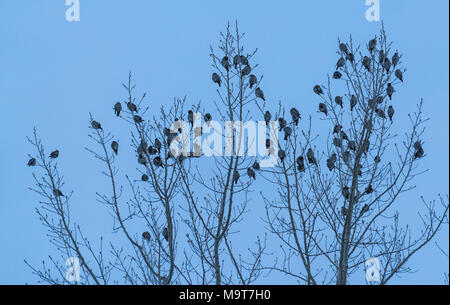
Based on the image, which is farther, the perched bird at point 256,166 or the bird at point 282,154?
the perched bird at point 256,166

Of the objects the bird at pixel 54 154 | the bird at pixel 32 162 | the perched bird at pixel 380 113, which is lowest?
the bird at pixel 32 162

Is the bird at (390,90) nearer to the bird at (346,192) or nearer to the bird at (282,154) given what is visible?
the bird at (346,192)

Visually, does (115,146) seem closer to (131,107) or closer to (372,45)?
(131,107)

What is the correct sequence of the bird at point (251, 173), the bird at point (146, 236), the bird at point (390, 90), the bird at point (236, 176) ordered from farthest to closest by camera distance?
1. the bird at point (146, 236)
2. the bird at point (390, 90)
3. the bird at point (251, 173)
4. the bird at point (236, 176)

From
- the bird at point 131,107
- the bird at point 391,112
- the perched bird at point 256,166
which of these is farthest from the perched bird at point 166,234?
the bird at point 391,112

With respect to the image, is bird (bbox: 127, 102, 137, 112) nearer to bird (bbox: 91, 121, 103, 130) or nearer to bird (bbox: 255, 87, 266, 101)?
bird (bbox: 91, 121, 103, 130)

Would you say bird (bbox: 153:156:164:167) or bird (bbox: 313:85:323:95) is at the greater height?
bird (bbox: 313:85:323:95)

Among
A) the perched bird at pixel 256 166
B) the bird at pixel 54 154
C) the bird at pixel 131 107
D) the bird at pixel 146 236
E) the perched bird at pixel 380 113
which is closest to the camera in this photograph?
the perched bird at pixel 256 166

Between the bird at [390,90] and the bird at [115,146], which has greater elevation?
the bird at [390,90]

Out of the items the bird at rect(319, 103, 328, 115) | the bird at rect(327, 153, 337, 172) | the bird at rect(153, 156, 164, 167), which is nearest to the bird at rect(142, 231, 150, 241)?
the bird at rect(153, 156, 164, 167)
